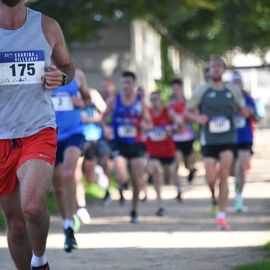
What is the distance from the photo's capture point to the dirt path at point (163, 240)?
1062cm

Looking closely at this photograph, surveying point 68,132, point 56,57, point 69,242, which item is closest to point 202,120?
point 68,132

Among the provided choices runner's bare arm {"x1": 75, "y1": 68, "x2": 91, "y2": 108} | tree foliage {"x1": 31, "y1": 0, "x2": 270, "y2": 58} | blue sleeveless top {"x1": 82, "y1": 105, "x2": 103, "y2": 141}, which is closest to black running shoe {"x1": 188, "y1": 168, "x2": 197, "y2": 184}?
tree foliage {"x1": 31, "y1": 0, "x2": 270, "y2": 58}

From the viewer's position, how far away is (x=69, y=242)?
11258 millimetres

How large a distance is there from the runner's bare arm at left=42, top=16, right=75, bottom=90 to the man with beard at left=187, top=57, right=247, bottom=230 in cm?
617

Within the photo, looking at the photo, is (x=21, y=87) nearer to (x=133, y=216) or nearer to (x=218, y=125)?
(x=218, y=125)

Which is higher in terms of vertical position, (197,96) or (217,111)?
(197,96)

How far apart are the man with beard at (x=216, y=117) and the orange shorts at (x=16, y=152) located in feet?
21.9

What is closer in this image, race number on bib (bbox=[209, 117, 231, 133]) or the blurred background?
race number on bib (bbox=[209, 117, 231, 133])

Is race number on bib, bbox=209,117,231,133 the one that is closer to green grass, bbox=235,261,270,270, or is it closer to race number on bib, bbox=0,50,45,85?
green grass, bbox=235,261,270,270

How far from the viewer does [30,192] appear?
24.9 ft

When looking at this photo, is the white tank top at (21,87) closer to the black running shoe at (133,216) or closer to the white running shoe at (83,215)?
the white running shoe at (83,215)

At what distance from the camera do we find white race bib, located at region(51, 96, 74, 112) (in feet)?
41.1

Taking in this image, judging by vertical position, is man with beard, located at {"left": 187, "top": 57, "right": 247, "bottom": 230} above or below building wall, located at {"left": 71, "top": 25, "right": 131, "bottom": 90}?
above

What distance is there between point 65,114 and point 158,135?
7.64m
